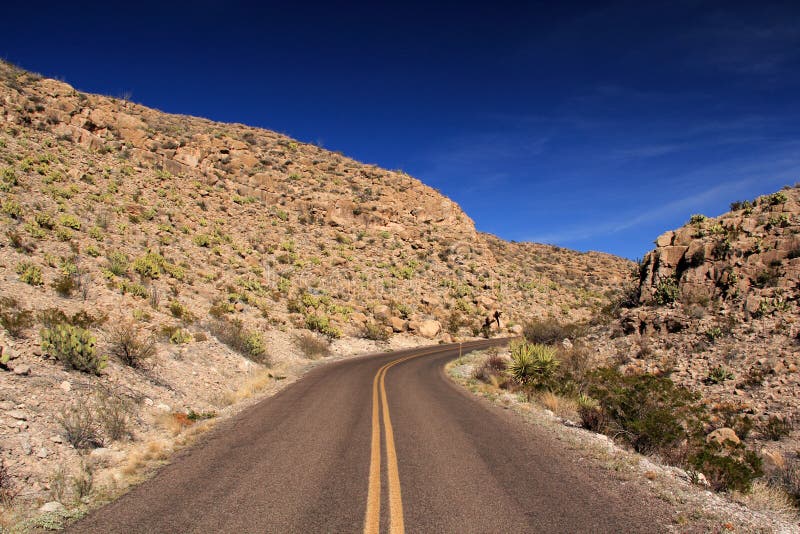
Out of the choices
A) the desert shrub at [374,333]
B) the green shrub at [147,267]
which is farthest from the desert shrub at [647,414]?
the green shrub at [147,267]

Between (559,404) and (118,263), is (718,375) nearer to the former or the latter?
(559,404)

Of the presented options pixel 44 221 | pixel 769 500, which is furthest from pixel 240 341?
pixel 769 500

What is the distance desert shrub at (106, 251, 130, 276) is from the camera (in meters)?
18.3

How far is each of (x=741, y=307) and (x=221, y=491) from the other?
16077mm

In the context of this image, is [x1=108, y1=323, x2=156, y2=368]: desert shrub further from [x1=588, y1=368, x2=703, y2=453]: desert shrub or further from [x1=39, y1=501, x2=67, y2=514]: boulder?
[x1=588, y1=368, x2=703, y2=453]: desert shrub

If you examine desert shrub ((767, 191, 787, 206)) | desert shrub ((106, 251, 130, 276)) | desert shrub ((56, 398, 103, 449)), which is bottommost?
desert shrub ((56, 398, 103, 449))

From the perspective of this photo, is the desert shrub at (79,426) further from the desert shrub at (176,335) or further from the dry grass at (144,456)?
the desert shrub at (176,335)

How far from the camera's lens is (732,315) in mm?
Answer: 13211

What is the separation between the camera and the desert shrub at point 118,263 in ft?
59.9

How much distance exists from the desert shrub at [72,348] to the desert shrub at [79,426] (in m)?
1.71

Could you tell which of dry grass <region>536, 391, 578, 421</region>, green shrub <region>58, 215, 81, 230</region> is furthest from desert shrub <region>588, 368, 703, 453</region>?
green shrub <region>58, 215, 81, 230</region>

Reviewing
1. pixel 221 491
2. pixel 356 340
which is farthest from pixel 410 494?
pixel 356 340

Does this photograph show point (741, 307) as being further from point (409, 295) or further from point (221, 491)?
point (409, 295)

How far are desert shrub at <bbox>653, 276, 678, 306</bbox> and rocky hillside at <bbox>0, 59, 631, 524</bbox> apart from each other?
54.7 ft
